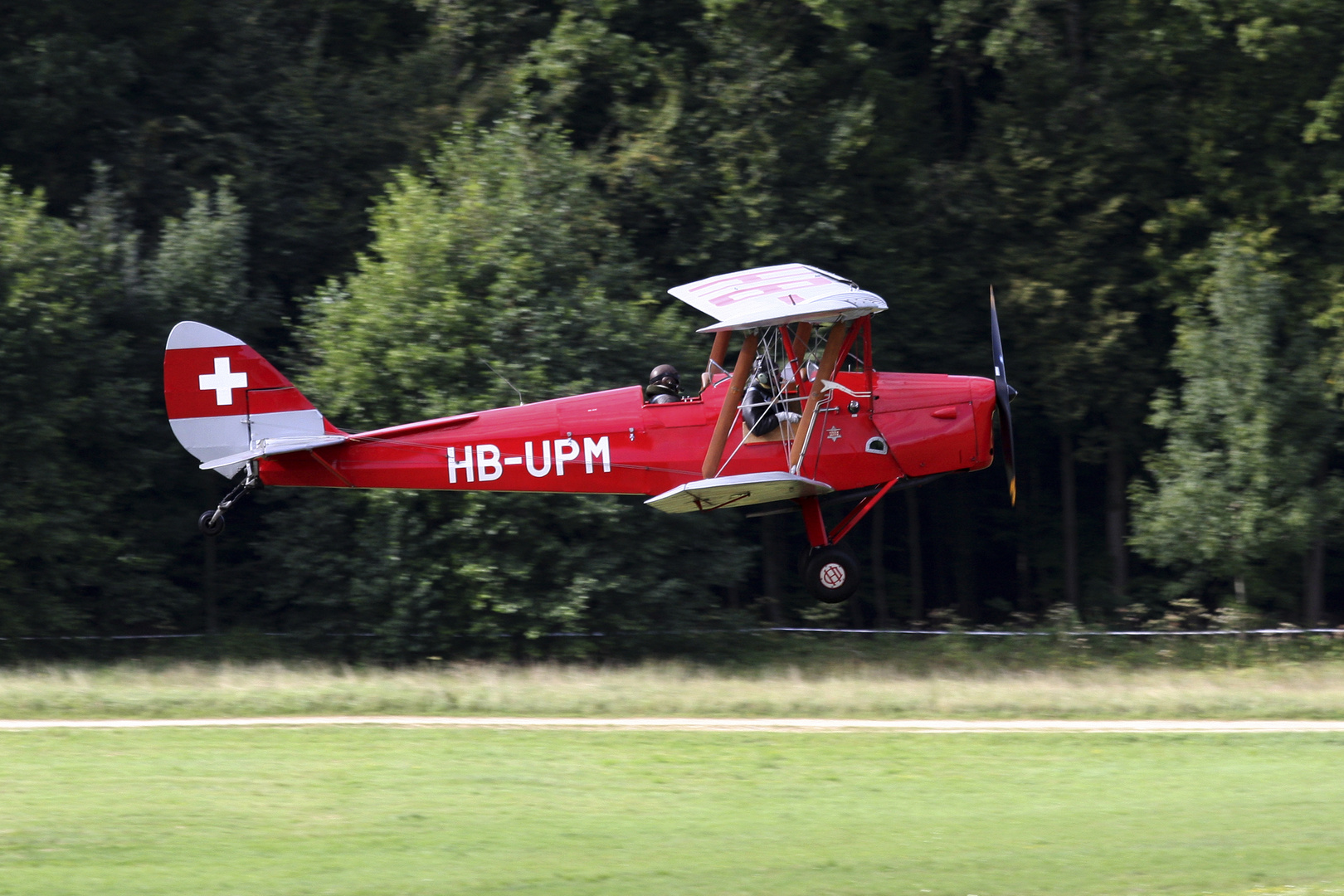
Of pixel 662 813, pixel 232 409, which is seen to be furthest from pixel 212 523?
pixel 662 813

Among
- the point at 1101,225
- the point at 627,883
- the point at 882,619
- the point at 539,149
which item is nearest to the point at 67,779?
the point at 627,883

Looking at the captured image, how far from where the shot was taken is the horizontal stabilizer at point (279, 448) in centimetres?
1731

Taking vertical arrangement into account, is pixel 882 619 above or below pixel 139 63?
below

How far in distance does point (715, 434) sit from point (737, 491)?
0.98 m

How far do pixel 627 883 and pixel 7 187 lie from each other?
25.0m

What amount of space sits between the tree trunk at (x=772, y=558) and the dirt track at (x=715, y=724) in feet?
42.2

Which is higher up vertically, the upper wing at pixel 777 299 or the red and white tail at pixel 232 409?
the upper wing at pixel 777 299

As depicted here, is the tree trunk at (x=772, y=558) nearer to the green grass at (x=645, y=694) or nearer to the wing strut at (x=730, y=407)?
the green grass at (x=645, y=694)

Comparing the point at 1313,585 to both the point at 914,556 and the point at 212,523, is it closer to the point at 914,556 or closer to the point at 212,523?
the point at 914,556

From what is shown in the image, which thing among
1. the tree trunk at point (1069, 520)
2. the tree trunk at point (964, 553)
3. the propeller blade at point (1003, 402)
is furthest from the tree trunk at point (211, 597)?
the propeller blade at point (1003, 402)

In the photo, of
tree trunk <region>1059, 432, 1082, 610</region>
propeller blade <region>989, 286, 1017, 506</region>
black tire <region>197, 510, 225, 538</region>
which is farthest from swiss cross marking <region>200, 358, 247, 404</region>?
tree trunk <region>1059, 432, 1082, 610</region>

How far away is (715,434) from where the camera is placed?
54.0 feet

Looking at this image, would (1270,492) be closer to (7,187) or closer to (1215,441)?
(1215,441)

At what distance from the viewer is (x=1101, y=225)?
32469 millimetres
